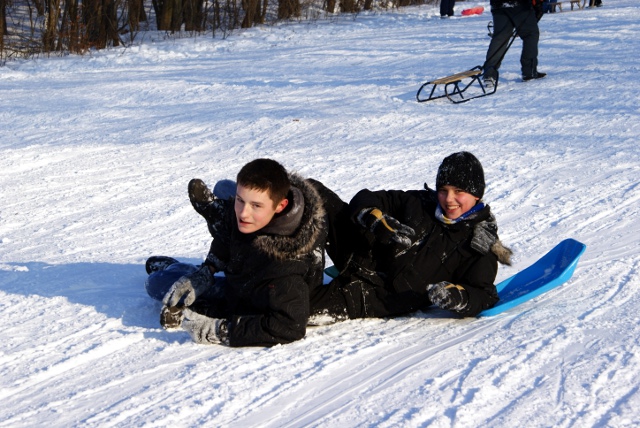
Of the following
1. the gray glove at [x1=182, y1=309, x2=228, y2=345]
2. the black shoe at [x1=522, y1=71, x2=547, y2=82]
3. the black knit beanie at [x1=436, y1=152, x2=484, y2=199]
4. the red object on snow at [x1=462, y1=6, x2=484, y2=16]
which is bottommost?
the gray glove at [x1=182, y1=309, x2=228, y2=345]

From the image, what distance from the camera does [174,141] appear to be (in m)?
7.61

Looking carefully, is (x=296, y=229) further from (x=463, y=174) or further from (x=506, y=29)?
(x=506, y=29)

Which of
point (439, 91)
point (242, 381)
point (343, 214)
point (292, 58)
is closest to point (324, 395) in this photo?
point (242, 381)

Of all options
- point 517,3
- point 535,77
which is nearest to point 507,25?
point 517,3

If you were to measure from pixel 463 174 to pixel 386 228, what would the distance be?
459 mm

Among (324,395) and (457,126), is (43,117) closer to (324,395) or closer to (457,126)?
(457,126)

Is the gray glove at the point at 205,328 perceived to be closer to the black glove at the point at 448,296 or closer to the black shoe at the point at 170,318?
the black shoe at the point at 170,318

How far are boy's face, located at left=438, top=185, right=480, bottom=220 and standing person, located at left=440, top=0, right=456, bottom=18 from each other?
45.2 ft

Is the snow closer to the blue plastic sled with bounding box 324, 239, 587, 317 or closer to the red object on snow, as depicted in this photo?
the blue plastic sled with bounding box 324, 239, 587, 317

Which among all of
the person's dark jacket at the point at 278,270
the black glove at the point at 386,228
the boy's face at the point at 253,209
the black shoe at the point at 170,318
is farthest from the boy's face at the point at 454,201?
the black shoe at the point at 170,318

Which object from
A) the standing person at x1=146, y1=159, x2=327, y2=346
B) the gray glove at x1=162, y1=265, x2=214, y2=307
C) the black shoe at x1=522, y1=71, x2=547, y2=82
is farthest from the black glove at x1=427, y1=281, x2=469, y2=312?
the black shoe at x1=522, y1=71, x2=547, y2=82

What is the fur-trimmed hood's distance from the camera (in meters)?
3.31

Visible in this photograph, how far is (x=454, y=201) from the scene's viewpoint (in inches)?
143

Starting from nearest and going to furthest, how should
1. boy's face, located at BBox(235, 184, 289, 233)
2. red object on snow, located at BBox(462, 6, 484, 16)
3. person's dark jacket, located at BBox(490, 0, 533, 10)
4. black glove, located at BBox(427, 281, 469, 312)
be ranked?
boy's face, located at BBox(235, 184, 289, 233) → black glove, located at BBox(427, 281, 469, 312) → person's dark jacket, located at BBox(490, 0, 533, 10) → red object on snow, located at BBox(462, 6, 484, 16)
